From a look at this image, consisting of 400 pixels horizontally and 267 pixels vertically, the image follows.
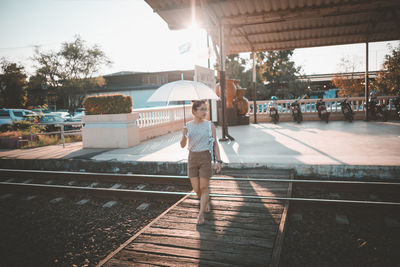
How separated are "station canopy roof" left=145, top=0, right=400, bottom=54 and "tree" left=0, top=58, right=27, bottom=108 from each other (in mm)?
30674

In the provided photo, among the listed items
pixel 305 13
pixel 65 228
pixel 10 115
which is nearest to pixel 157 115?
pixel 305 13

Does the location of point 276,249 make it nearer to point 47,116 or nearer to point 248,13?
point 248,13

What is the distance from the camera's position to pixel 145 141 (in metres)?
9.63

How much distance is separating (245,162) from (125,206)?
2.65 meters

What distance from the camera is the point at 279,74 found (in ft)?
107

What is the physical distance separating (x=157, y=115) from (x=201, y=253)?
8.77 m

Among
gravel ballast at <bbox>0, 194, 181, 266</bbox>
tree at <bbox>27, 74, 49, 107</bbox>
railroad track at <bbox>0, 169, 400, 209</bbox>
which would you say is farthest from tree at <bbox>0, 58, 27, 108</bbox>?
gravel ballast at <bbox>0, 194, 181, 266</bbox>

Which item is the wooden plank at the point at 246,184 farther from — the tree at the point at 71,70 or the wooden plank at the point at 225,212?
the tree at the point at 71,70

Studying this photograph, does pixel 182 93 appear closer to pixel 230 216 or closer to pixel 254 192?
pixel 254 192

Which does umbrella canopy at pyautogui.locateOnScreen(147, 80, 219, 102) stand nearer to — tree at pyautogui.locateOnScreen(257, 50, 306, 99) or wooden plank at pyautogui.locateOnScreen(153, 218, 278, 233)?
wooden plank at pyautogui.locateOnScreen(153, 218, 278, 233)

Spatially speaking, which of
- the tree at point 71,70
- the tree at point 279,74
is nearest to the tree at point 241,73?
the tree at point 279,74

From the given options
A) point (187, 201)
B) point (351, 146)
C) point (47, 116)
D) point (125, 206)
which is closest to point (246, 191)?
point (187, 201)

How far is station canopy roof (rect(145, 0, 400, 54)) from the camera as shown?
749 centimetres

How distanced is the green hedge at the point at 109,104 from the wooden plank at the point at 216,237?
5.87 meters
